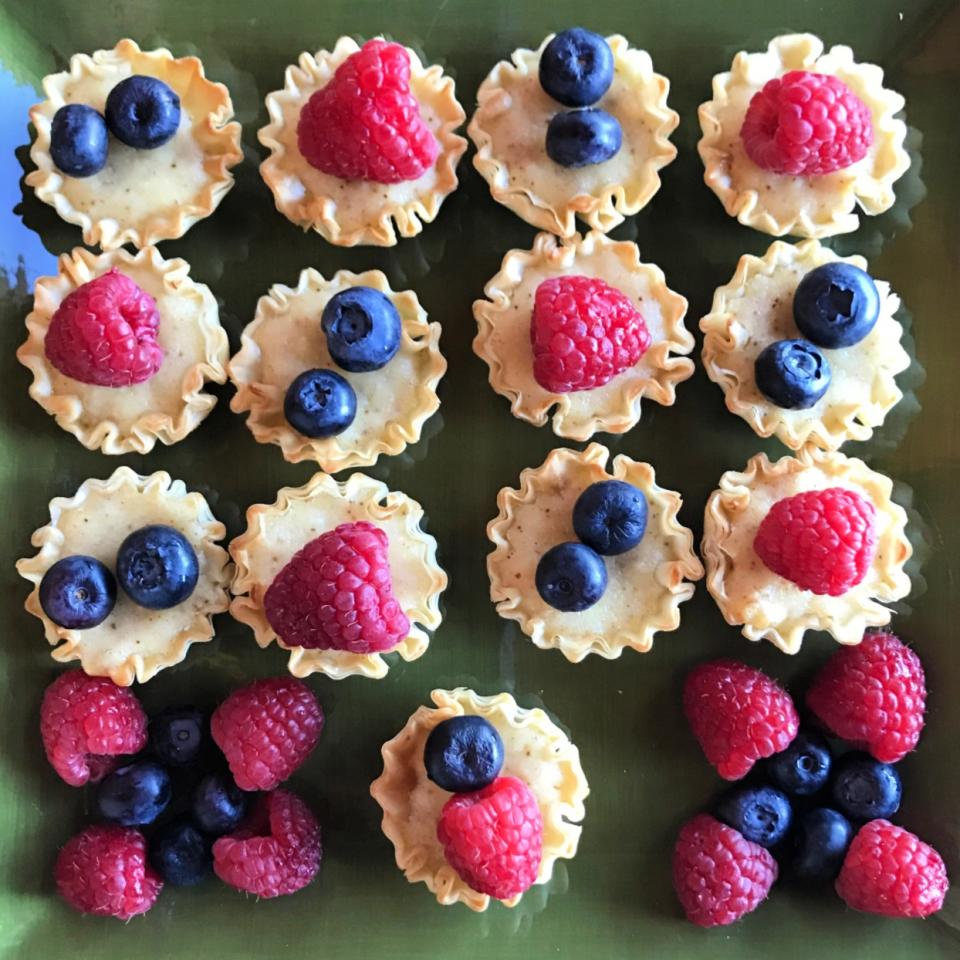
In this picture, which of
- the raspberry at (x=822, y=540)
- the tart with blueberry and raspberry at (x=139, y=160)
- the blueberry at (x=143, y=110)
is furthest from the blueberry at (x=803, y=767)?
the blueberry at (x=143, y=110)

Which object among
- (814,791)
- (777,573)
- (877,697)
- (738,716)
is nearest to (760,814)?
(814,791)

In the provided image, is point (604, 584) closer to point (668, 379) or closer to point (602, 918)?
point (668, 379)

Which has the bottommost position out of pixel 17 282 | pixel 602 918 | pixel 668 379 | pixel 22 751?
pixel 22 751

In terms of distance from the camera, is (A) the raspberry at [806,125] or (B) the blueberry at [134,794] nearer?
(A) the raspberry at [806,125]

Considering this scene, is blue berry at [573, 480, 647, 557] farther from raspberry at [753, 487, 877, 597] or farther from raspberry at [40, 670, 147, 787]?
raspberry at [40, 670, 147, 787]

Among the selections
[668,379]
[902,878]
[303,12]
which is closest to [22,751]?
[668,379]

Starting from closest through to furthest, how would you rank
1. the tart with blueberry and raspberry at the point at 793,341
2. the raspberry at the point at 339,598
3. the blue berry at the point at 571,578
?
the raspberry at the point at 339,598 → the blue berry at the point at 571,578 → the tart with blueberry and raspberry at the point at 793,341

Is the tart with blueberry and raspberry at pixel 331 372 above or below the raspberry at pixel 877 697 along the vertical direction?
below

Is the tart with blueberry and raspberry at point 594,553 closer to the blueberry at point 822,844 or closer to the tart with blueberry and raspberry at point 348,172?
the blueberry at point 822,844
